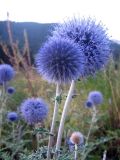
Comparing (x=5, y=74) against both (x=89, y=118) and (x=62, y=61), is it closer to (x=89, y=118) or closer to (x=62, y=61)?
(x=89, y=118)

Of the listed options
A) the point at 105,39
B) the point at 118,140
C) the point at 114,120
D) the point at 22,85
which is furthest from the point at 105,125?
the point at 105,39

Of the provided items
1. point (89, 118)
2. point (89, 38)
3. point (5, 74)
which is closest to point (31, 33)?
point (89, 118)

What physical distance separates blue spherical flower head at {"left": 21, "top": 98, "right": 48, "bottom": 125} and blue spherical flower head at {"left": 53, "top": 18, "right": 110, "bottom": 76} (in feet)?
2.34

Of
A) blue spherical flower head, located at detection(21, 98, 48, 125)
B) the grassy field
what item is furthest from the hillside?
blue spherical flower head, located at detection(21, 98, 48, 125)

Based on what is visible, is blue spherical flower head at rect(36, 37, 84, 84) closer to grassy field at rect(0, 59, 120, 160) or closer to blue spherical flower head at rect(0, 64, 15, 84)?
blue spherical flower head at rect(0, 64, 15, 84)

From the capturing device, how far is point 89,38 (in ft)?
7.18

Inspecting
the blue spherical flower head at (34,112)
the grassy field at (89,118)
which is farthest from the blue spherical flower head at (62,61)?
the grassy field at (89,118)

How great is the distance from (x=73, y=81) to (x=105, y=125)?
2.72m

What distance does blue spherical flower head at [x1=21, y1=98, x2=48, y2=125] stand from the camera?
2754 mm

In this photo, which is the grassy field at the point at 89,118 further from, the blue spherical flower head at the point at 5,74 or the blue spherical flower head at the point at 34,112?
the blue spherical flower head at the point at 34,112

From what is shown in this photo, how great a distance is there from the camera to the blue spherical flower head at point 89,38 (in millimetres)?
2150

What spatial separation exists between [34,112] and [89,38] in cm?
81

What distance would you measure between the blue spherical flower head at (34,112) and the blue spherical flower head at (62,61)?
2.09 ft

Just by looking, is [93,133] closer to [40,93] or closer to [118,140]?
[118,140]
